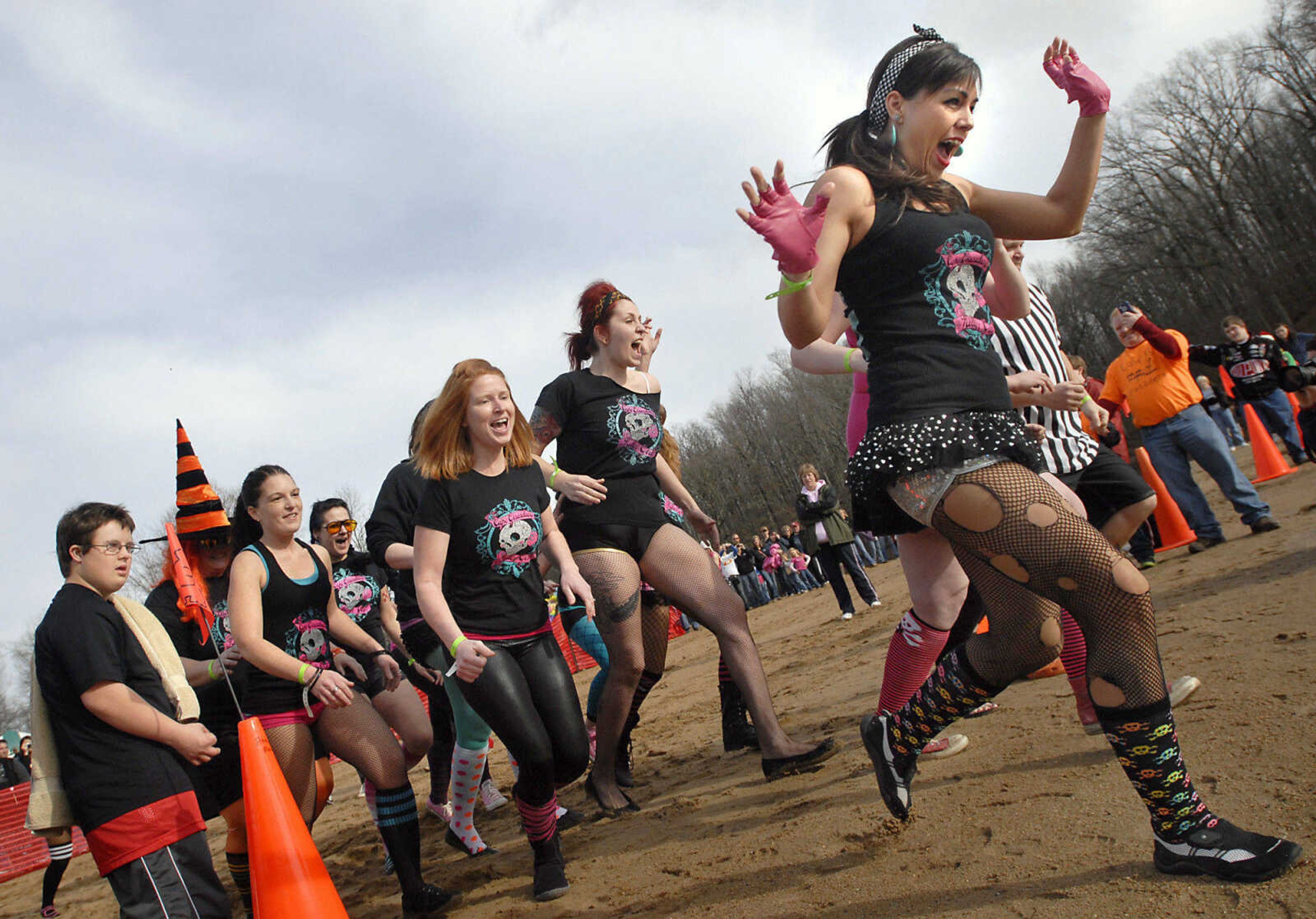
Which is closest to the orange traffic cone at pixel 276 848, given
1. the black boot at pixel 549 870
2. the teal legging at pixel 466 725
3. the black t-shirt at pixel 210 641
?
the black t-shirt at pixel 210 641

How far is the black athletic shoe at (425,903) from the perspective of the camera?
11.4 feet

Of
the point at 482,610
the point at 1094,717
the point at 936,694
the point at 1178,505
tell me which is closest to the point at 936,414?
the point at 936,694

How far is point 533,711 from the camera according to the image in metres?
3.41

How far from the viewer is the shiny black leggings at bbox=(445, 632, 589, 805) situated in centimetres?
333

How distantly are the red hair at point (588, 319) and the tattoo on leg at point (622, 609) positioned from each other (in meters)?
1.37

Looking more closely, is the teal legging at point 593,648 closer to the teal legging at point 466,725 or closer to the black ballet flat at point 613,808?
the black ballet flat at point 613,808

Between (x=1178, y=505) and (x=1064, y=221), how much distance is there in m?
6.15

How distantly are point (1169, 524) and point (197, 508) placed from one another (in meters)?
7.79

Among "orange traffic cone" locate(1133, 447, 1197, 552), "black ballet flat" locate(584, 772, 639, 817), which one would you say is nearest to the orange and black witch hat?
"black ballet flat" locate(584, 772, 639, 817)

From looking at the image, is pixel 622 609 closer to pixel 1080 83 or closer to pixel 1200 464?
pixel 1080 83

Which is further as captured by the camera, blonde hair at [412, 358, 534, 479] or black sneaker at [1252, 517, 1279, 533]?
black sneaker at [1252, 517, 1279, 533]

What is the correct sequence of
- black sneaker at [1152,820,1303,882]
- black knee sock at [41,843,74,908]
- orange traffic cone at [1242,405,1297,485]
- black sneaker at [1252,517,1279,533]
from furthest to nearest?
orange traffic cone at [1242,405,1297,485] → black knee sock at [41,843,74,908] → black sneaker at [1252,517,1279,533] → black sneaker at [1152,820,1303,882]

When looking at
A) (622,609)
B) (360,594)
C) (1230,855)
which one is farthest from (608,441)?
(1230,855)

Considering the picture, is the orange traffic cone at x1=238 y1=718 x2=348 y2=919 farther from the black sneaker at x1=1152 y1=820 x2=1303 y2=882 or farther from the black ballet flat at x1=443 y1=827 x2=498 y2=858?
the black sneaker at x1=1152 y1=820 x2=1303 y2=882
